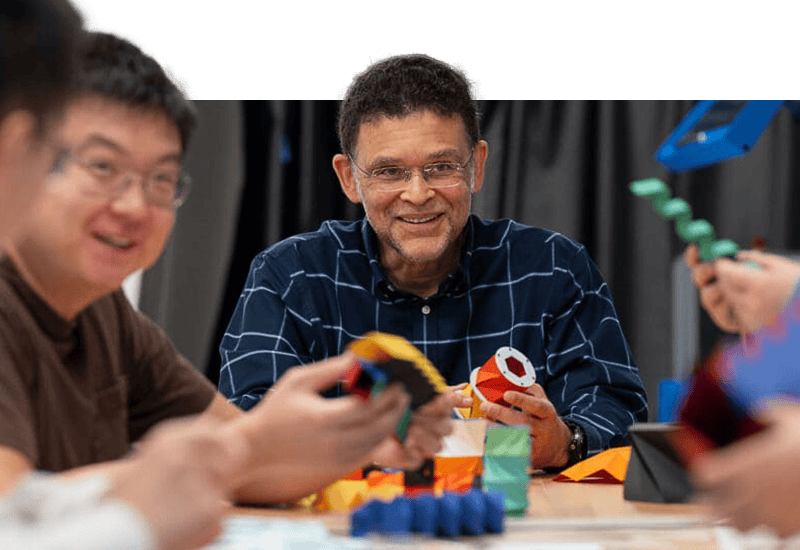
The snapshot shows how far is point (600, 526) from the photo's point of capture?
1.11 m

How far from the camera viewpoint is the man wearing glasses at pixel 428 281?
6.47 feet

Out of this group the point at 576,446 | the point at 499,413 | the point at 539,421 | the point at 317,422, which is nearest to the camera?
the point at 317,422

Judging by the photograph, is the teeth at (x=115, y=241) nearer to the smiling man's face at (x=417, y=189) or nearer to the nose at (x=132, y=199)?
the nose at (x=132, y=199)

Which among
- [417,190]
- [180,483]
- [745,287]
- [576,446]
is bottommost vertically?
[576,446]

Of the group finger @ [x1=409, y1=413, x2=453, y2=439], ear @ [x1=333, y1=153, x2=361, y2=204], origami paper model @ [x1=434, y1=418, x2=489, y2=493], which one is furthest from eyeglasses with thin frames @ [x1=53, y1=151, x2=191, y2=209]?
ear @ [x1=333, y1=153, x2=361, y2=204]

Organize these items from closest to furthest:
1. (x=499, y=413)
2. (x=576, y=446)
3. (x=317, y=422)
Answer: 1. (x=317, y=422)
2. (x=499, y=413)
3. (x=576, y=446)

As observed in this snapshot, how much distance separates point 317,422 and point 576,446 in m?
0.91

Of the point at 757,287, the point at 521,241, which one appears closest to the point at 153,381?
the point at 757,287

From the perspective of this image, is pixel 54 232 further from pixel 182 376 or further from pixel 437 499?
pixel 437 499

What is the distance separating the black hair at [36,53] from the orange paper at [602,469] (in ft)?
3.50

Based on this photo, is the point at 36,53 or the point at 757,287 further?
the point at 757,287

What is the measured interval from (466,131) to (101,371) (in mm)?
1076

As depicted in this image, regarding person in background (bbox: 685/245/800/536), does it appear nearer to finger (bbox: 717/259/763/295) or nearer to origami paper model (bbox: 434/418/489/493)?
finger (bbox: 717/259/763/295)

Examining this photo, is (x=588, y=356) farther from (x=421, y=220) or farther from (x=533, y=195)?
(x=533, y=195)
